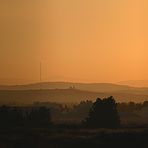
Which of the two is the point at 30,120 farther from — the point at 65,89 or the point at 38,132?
the point at 65,89

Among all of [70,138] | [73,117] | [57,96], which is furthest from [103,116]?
[57,96]

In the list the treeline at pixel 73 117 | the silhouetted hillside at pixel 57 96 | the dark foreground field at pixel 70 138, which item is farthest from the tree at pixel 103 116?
the silhouetted hillside at pixel 57 96

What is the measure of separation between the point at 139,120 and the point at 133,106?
4.03 metres

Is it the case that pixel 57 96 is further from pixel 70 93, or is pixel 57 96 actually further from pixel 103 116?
pixel 103 116

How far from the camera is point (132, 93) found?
84.8ft

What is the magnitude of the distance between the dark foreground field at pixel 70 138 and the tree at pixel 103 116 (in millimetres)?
1827

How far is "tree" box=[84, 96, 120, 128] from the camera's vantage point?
17.7 m

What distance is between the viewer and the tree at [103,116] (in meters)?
17.7

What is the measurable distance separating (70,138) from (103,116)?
398cm

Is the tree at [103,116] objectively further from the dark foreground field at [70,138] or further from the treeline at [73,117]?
the dark foreground field at [70,138]

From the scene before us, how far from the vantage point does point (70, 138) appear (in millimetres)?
14344

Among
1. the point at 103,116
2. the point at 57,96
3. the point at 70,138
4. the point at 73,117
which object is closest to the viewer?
the point at 70,138

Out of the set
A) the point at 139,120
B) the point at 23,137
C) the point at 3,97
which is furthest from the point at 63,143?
the point at 3,97

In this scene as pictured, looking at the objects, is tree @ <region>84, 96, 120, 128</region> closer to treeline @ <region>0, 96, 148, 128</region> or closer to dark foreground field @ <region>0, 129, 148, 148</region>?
treeline @ <region>0, 96, 148, 128</region>
